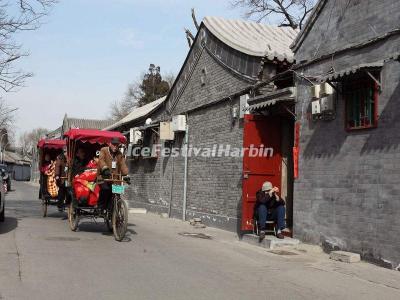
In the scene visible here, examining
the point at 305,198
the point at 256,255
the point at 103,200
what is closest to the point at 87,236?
the point at 103,200

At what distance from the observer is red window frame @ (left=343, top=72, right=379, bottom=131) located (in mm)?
9539

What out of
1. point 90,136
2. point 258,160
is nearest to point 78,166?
point 90,136

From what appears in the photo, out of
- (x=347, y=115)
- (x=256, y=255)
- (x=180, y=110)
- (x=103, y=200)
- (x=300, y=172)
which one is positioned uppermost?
(x=180, y=110)

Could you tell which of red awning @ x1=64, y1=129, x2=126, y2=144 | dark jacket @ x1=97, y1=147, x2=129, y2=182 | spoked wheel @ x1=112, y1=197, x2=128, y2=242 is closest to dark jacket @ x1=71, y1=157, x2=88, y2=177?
red awning @ x1=64, y1=129, x2=126, y2=144

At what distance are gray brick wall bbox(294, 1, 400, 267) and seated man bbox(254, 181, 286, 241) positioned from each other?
0.36 meters

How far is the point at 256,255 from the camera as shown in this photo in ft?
34.3

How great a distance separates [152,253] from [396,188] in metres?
4.48

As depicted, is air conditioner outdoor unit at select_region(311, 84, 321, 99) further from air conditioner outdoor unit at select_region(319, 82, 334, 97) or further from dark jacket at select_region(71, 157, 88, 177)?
dark jacket at select_region(71, 157, 88, 177)

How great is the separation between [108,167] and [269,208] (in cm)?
384

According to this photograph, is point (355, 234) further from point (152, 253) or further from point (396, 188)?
point (152, 253)

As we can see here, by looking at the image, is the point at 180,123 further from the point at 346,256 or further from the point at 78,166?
the point at 346,256

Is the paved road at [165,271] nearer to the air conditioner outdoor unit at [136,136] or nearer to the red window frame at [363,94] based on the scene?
the red window frame at [363,94]

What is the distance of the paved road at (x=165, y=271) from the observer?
6715mm

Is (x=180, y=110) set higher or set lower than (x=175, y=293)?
higher
